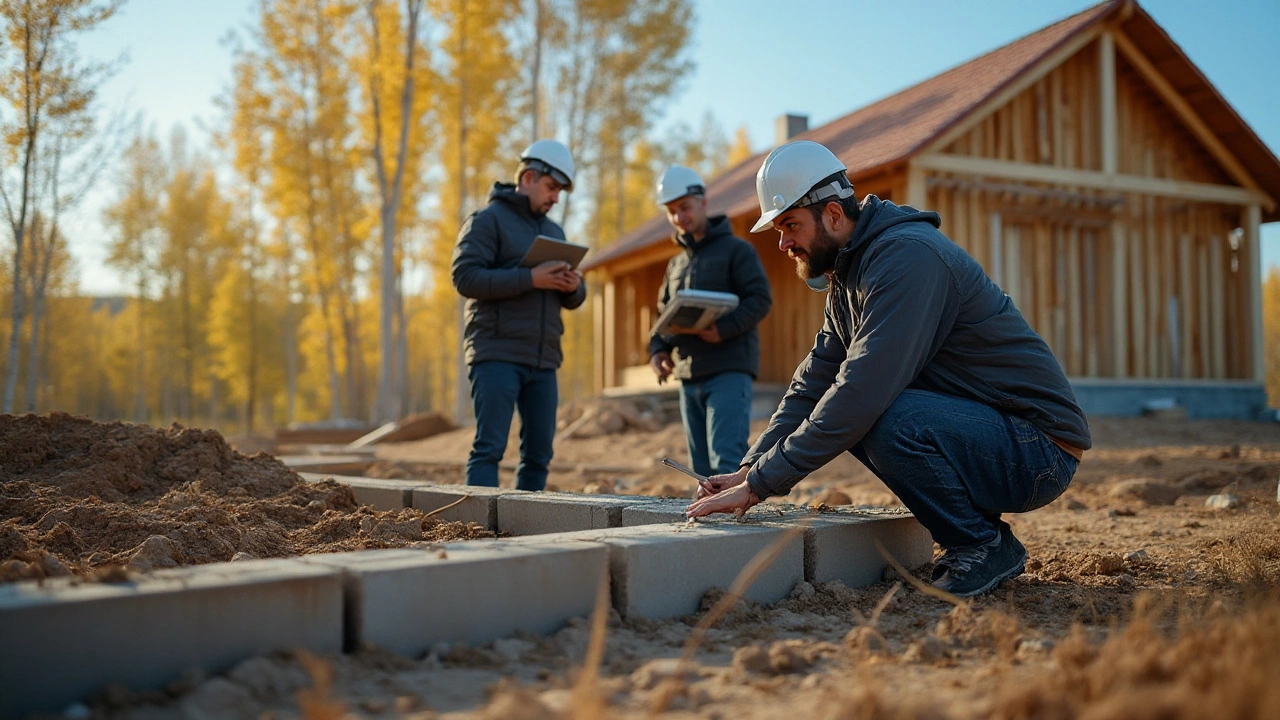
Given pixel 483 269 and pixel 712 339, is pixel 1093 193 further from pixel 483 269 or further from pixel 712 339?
pixel 483 269

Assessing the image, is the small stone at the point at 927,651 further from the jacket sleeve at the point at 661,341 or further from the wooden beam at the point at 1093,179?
the wooden beam at the point at 1093,179

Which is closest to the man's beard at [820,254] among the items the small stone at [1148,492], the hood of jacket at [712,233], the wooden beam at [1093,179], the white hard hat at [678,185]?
the white hard hat at [678,185]

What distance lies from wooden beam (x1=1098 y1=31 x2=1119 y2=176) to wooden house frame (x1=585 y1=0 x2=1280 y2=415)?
0.08 ft

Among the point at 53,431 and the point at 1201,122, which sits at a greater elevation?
the point at 1201,122

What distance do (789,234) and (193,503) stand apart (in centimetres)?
276

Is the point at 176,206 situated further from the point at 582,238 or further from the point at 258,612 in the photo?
the point at 258,612

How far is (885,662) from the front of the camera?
235 centimetres

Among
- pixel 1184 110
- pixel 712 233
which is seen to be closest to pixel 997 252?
pixel 1184 110

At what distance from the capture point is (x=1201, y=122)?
13148mm

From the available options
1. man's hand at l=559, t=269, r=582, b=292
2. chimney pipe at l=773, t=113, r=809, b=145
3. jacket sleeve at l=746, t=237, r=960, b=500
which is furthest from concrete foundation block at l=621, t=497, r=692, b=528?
chimney pipe at l=773, t=113, r=809, b=145

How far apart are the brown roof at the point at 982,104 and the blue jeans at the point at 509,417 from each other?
634 centimetres

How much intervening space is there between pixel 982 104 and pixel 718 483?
29.7 ft

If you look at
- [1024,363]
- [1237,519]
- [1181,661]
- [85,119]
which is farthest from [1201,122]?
[85,119]

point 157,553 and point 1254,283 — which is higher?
point 1254,283
